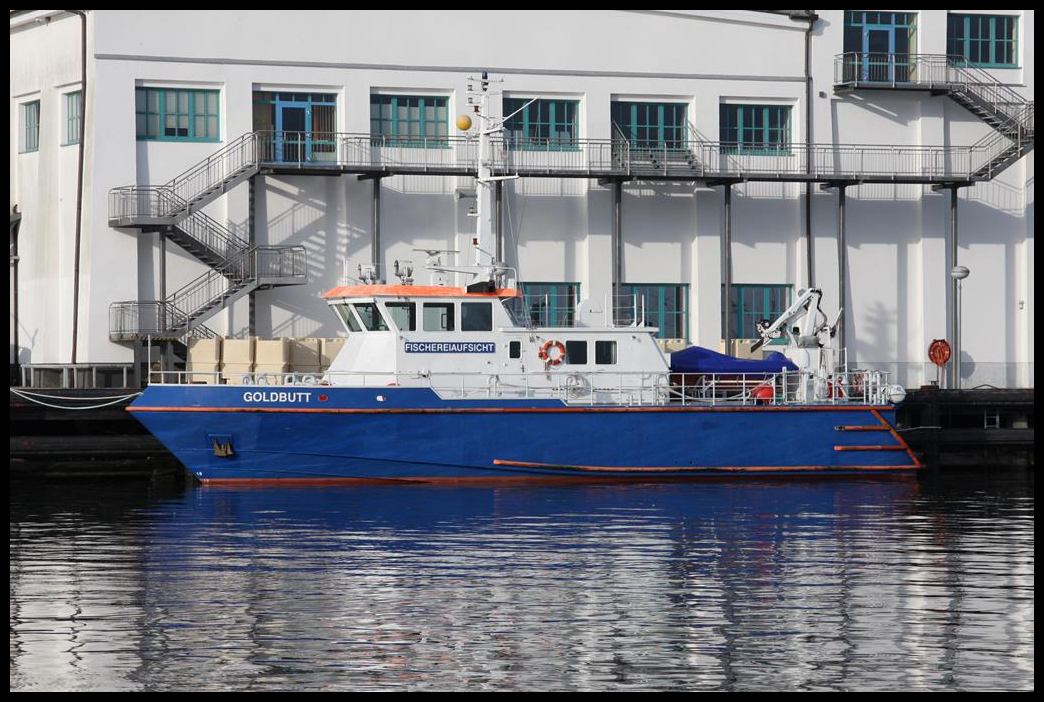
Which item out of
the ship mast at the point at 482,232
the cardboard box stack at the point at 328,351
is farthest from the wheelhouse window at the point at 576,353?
the cardboard box stack at the point at 328,351

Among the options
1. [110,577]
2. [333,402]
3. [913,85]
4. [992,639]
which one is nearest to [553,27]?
[913,85]

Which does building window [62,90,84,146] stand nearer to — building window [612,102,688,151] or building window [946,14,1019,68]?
building window [612,102,688,151]

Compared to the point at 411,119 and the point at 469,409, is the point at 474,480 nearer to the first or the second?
the point at 469,409

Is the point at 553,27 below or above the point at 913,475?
above

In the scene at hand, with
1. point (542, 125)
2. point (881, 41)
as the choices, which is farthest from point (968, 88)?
point (542, 125)

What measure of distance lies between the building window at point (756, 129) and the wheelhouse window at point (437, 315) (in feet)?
34.3

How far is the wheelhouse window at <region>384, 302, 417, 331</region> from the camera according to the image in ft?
86.5

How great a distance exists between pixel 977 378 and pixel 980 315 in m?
1.85

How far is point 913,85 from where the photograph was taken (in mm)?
34500

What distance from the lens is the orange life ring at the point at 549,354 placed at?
2667 centimetres

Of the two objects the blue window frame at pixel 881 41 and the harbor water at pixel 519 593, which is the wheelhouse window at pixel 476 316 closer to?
the harbor water at pixel 519 593

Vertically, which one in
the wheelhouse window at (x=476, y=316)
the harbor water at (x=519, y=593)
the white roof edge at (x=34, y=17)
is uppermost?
the white roof edge at (x=34, y=17)

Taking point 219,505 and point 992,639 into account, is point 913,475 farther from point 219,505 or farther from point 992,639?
point 992,639
